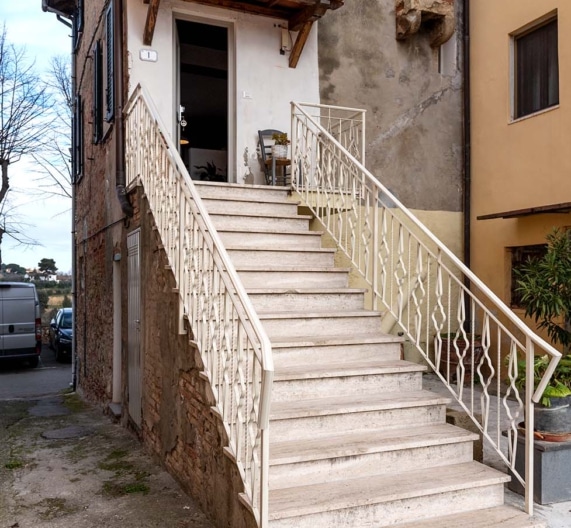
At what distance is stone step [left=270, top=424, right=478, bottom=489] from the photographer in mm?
3256

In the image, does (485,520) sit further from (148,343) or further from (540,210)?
(540,210)

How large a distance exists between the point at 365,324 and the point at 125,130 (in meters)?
3.77

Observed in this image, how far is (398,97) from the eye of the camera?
810cm

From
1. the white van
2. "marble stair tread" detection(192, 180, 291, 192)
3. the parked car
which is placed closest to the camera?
"marble stair tread" detection(192, 180, 291, 192)

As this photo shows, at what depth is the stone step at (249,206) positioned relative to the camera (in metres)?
5.71

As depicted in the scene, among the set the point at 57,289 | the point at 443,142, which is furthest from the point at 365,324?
the point at 57,289

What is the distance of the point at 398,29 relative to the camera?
8094 millimetres

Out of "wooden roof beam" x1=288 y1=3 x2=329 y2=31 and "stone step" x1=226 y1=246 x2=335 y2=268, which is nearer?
"stone step" x1=226 y1=246 x2=335 y2=268

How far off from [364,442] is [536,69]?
6.04 meters

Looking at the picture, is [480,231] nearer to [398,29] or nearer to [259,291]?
[398,29]

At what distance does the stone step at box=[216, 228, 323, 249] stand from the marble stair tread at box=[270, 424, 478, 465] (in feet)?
6.85

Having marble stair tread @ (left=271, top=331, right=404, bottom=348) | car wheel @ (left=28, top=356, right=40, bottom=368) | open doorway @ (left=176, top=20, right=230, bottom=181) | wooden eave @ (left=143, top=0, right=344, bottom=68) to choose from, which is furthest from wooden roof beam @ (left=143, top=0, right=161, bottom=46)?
car wheel @ (left=28, top=356, right=40, bottom=368)

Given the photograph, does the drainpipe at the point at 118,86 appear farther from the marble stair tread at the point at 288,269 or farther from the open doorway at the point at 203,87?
the marble stair tread at the point at 288,269

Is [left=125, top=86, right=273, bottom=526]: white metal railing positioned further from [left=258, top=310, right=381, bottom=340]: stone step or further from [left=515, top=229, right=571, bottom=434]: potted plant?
[left=515, top=229, right=571, bottom=434]: potted plant
